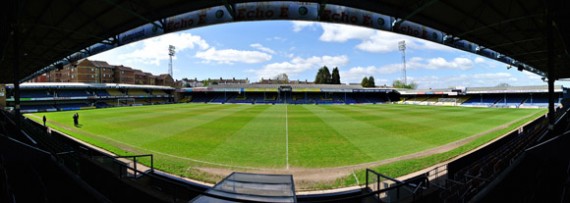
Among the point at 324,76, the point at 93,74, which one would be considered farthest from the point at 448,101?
the point at 93,74

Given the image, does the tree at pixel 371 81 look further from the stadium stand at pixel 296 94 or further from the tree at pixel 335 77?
the stadium stand at pixel 296 94

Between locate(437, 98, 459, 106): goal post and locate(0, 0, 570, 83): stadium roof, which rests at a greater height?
locate(0, 0, 570, 83): stadium roof

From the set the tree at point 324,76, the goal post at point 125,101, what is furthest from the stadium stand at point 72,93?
the tree at point 324,76

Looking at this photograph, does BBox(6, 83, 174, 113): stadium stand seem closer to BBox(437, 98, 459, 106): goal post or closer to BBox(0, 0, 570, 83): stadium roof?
BBox(0, 0, 570, 83): stadium roof

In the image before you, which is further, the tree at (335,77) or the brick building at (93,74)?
the tree at (335,77)

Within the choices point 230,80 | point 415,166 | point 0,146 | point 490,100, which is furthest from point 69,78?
point 490,100

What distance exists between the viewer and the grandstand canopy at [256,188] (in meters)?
4.34

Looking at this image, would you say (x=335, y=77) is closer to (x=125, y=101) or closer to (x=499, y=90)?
(x=499, y=90)

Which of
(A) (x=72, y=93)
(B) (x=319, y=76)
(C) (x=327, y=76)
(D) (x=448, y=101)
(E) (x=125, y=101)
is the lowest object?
(D) (x=448, y=101)

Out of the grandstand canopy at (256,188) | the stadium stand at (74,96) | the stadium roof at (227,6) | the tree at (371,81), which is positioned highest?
the tree at (371,81)

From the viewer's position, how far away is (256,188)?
4.77m

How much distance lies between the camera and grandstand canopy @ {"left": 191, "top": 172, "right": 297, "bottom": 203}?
14.3 feet

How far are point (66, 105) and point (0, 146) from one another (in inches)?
2299

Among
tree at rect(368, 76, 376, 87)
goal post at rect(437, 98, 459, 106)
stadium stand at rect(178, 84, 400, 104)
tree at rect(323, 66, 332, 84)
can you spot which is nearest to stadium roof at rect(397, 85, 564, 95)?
goal post at rect(437, 98, 459, 106)
